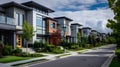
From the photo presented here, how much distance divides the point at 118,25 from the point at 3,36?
22.5 meters

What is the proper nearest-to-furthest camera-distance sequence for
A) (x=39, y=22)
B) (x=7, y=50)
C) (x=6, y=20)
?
(x=7, y=50), (x=6, y=20), (x=39, y=22)

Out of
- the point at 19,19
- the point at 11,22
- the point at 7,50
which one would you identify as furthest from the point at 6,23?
the point at 19,19

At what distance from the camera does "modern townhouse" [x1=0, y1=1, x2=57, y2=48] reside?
34.2m

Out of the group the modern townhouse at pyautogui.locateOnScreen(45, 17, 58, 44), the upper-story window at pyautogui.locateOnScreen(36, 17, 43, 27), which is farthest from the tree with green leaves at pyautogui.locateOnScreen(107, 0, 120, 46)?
the modern townhouse at pyautogui.locateOnScreen(45, 17, 58, 44)

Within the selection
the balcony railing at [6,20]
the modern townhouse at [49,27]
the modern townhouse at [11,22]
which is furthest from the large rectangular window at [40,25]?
the balcony railing at [6,20]

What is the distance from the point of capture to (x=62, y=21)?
67438 millimetres

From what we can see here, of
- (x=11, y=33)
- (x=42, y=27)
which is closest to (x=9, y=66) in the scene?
(x=11, y=33)

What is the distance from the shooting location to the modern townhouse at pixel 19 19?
34188 mm

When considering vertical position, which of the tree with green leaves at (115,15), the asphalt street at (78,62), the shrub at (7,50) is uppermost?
the tree with green leaves at (115,15)

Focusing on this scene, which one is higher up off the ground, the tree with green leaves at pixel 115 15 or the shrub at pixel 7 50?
the tree with green leaves at pixel 115 15

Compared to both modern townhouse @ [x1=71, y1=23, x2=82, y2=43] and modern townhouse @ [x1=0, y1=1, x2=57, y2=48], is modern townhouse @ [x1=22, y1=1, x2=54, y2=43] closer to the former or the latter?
modern townhouse @ [x1=0, y1=1, x2=57, y2=48]

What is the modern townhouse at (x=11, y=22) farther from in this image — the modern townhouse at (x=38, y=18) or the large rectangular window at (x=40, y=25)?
the large rectangular window at (x=40, y=25)

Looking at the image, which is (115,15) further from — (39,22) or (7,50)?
(39,22)

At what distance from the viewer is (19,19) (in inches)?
1647
